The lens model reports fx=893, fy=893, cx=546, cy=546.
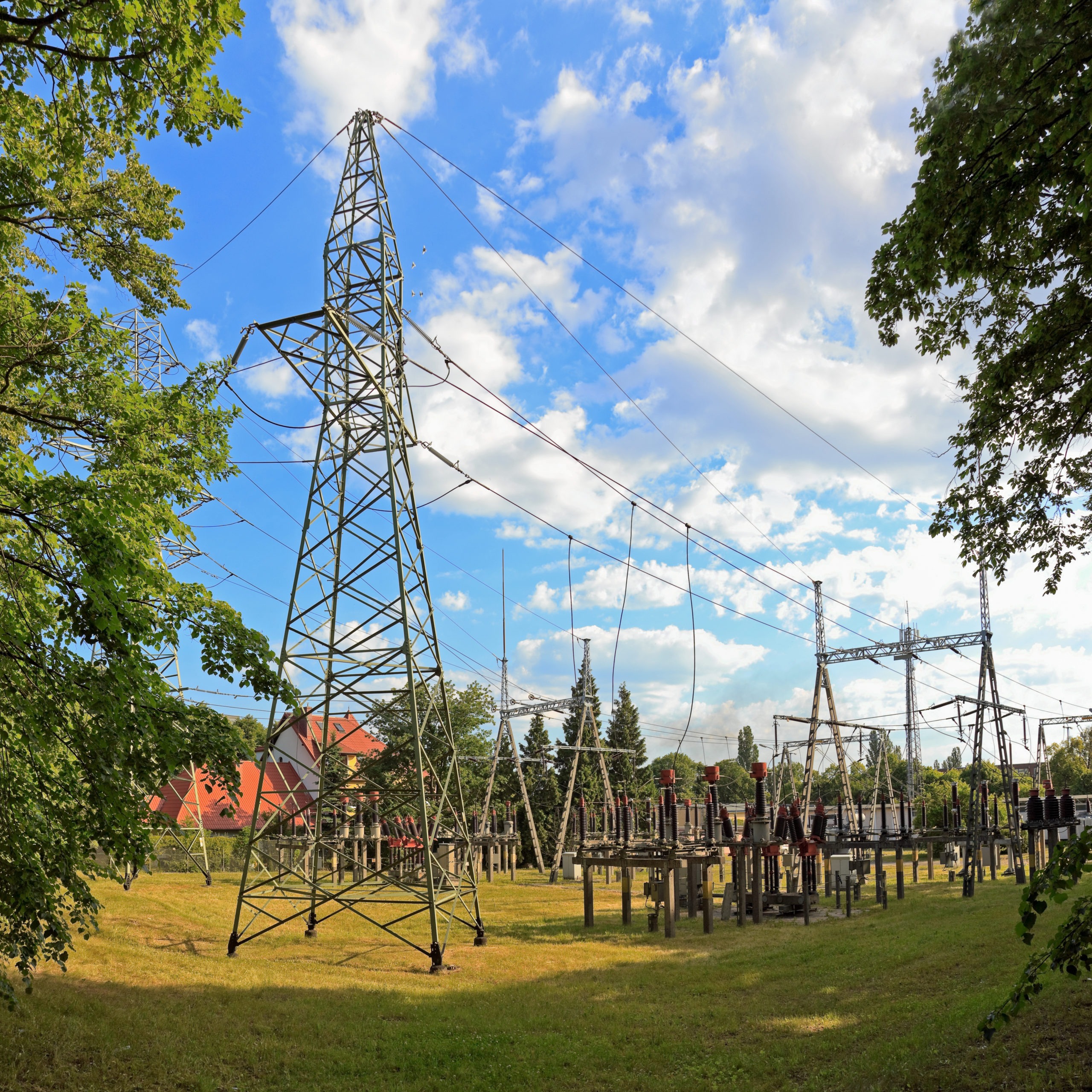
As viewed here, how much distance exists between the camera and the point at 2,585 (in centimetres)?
929

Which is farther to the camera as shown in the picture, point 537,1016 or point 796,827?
point 796,827

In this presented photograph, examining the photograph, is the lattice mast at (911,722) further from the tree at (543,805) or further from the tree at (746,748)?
the tree at (746,748)

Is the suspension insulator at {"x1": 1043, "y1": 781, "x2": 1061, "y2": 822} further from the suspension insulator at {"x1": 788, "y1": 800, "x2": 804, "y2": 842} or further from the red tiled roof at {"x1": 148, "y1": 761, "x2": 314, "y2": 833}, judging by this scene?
the red tiled roof at {"x1": 148, "y1": 761, "x2": 314, "y2": 833}

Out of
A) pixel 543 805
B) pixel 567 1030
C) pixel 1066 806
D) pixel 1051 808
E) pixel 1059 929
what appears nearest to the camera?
pixel 1059 929

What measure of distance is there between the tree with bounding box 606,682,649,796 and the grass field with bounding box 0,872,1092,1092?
39.8 metres

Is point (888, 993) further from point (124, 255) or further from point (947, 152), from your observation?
point (124, 255)

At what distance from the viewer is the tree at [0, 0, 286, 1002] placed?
6383 mm

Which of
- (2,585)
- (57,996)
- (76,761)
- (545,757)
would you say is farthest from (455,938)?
(545,757)

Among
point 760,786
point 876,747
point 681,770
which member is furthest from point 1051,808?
point 681,770

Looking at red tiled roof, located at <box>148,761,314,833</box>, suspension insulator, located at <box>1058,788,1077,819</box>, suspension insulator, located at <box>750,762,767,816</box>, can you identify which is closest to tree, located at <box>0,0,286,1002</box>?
suspension insulator, located at <box>750,762,767,816</box>

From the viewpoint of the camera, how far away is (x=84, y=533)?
6.50 meters

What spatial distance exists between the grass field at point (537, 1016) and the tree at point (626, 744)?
39.8m

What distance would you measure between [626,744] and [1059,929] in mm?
58369

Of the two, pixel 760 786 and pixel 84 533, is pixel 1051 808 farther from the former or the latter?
pixel 84 533
